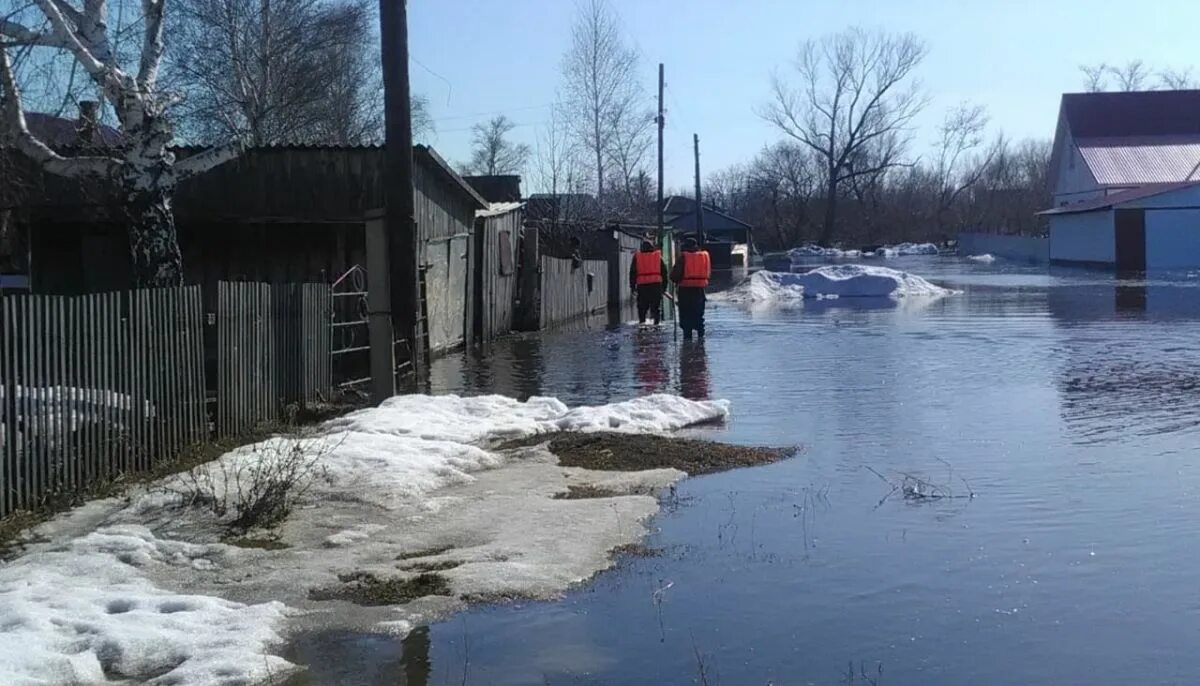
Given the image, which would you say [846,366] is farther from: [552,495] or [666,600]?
[666,600]

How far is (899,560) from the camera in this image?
24.0 ft

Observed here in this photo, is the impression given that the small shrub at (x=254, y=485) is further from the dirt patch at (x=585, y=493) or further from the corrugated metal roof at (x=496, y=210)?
the corrugated metal roof at (x=496, y=210)

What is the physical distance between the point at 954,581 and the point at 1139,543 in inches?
56.1

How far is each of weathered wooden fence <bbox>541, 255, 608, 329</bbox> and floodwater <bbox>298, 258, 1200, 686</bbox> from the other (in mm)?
10616

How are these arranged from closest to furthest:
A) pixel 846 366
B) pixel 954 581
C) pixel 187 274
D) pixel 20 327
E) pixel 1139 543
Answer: pixel 954 581
pixel 1139 543
pixel 20 327
pixel 846 366
pixel 187 274

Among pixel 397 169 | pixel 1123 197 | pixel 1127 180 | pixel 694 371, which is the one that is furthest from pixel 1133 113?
pixel 397 169

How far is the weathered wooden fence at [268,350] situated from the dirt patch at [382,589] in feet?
15.3

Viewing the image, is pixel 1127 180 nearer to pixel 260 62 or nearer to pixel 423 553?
pixel 260 62

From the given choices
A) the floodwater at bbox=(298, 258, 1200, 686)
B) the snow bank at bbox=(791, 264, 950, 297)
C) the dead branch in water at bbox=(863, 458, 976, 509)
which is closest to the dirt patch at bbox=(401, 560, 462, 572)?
the floodwater at bbox=(298, 258, 1200, 686)

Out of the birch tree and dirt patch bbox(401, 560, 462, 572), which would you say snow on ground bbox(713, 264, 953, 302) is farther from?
dirt patch bbox(401, 560, 462, 572)

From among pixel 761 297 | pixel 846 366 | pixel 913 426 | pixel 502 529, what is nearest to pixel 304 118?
pixel 761 297

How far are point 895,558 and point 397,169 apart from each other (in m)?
8.16

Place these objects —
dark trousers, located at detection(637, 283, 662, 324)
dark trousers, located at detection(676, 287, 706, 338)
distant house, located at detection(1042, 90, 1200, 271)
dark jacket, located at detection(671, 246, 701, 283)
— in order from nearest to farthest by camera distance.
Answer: dark jacket, located at detection(671, 246, 701, 283)
dark trousers, located at detection(676, 287, 706, 338)
dark trousers, located at detection(637, 283, 662, 324)
distant house, located at detection(1042, 90, 1200, 271)

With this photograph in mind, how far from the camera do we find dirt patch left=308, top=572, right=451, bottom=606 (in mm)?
6633
